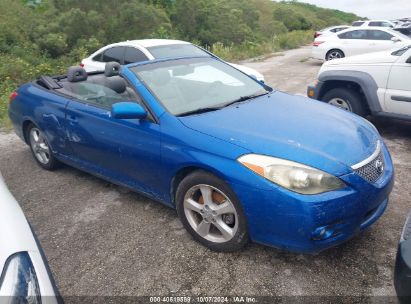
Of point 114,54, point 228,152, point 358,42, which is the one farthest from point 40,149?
point 358,42

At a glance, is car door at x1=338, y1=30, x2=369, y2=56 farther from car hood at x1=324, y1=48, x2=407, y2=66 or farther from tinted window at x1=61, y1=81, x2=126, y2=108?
tinted window at x1=61, y1=81, x2=126, y2=108

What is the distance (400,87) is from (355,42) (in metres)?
9.47

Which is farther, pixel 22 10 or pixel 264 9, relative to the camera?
pixel 264 9

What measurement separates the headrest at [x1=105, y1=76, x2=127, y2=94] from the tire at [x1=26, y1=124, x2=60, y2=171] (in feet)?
4.40

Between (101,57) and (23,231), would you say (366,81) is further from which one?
(101,57)

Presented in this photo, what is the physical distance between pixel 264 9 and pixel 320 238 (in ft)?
156

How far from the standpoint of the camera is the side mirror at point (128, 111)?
311 cm

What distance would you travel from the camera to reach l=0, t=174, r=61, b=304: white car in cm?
156

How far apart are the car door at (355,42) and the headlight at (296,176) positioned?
40.3ft

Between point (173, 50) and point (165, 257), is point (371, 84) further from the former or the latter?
point (173, 50)

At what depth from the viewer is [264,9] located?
A: 46.1m

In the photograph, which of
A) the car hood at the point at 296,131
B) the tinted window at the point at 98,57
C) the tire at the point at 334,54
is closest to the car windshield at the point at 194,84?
the car hood at the point at 296,131

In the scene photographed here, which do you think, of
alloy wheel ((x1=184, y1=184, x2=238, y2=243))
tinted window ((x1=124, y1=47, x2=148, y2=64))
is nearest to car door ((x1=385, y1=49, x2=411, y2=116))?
alloy wheel ((x1=184, y1=184, x2=238, y2=243))

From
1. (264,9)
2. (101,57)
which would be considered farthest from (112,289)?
(264,9)
